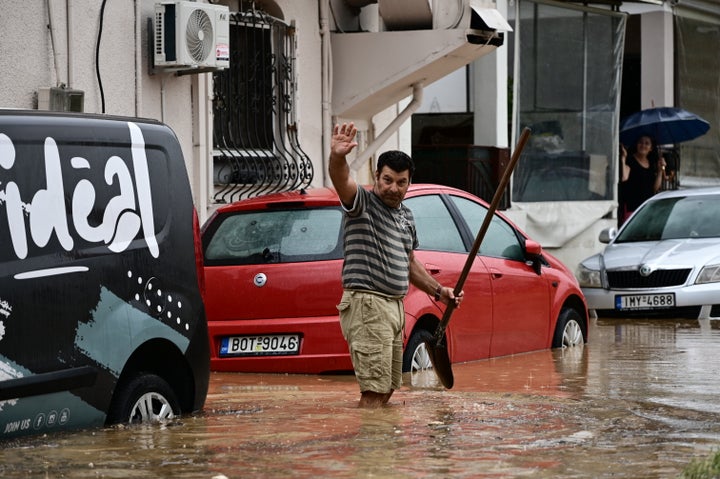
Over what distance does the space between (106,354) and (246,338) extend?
3.60 metres

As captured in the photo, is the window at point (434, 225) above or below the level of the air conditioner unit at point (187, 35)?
below

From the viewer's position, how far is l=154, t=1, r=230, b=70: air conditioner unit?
13.8 m

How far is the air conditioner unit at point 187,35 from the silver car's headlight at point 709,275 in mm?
6477

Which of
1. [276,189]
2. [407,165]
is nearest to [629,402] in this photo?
[407,165]

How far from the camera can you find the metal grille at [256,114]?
51.1 ft

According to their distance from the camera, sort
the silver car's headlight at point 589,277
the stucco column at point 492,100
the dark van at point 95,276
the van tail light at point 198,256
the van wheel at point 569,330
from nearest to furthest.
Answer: the dark van at point 95,276 → the van tail light at point 198,256 → the van wheel at point 569,330 → the silver car's headlight at point 589,277 → the stucco column at point 492,100

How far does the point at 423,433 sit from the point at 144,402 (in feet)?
4.69

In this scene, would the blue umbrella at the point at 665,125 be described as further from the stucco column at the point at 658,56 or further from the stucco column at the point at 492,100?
the stucco column at the point at 492,100

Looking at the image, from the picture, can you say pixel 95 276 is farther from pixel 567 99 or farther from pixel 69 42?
pixel 567 99

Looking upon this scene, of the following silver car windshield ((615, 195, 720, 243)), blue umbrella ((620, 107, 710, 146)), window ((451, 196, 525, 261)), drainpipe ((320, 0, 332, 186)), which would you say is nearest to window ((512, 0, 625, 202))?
blue umbrella ((620, 107, 710, 146))

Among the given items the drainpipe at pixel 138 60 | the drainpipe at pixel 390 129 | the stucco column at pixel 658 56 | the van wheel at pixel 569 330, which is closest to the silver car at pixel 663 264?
the drainpipe at pixel 390 129

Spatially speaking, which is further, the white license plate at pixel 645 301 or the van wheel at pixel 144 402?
the white license plate at pixel 645 301

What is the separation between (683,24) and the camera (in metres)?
27.0

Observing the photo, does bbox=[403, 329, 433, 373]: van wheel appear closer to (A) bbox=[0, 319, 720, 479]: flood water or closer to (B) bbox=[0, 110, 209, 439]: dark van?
(A) bbox=[0, 319, 720, 479]: flood water
